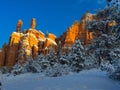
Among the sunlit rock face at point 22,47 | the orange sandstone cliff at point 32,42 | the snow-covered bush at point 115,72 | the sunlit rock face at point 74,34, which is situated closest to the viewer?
the snow-covered bush at point 115,72

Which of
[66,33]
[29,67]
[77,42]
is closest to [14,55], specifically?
[66,33]

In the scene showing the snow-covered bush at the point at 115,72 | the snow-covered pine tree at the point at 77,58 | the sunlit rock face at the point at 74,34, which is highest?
the sunlit rock face at the point at 74,34

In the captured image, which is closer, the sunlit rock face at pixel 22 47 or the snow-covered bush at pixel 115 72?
the snow-covered bush at pixel 115 72

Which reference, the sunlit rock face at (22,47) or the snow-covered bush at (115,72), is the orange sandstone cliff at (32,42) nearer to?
the sunlit rock face at (22,47)

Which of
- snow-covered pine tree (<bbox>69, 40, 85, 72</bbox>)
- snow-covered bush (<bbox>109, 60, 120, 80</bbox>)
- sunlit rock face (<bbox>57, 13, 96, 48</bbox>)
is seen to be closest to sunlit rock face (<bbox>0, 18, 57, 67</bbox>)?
sunlit rock face (<bbox>57, 13, 96, 48</bbox>)

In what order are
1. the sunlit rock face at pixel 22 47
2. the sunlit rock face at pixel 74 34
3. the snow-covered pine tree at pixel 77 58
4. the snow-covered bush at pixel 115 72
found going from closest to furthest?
1. the snow-covered bush at pixel 115 72
2. the snow-covered pine tree at pixel 77 58
3. the sunlit rock face at pixel 22 47
4. the sunlit rock face at pixel 74 34

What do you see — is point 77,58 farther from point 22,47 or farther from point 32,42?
point 32,42

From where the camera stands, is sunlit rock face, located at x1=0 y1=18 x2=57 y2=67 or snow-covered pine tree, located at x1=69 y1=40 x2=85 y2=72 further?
sunlit rock face, located at x1=0 y1=18 x2=57 y2=67

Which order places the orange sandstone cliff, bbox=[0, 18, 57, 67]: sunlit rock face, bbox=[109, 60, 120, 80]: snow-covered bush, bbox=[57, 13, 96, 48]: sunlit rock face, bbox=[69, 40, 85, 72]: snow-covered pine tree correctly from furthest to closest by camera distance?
1. bbox=[57, 13, 96, 48]: sunlit rock face
2. the orange sandstone cliff
3. bbox=[0, 18, 57, 67]: sunlit rock face
4. bbox=[69, 40, 85, 72]: snow-covered pine tree
5. bbox=[109, 60, 120, 80]: snow-covered bush

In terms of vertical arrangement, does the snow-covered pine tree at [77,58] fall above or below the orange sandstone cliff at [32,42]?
below

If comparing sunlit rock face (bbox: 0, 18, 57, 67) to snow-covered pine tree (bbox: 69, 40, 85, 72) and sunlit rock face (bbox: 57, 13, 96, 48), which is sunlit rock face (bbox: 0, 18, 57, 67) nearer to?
sunlit rock face (bbox: 57, 13, 96, 48)

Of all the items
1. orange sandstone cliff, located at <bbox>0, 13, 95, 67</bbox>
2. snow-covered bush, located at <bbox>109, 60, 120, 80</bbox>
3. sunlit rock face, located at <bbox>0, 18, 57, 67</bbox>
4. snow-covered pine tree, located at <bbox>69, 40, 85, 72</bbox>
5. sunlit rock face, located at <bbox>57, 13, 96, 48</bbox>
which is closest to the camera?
snow-covered bush, located at <bbox>109, 60, 120, 80</bbox>

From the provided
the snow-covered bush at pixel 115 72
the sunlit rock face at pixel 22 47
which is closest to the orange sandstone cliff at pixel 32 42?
the sunlit rock face at pixel 22 47

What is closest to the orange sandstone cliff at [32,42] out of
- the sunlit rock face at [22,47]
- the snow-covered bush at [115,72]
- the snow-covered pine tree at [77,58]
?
the sunlit rock face at [22,47]
